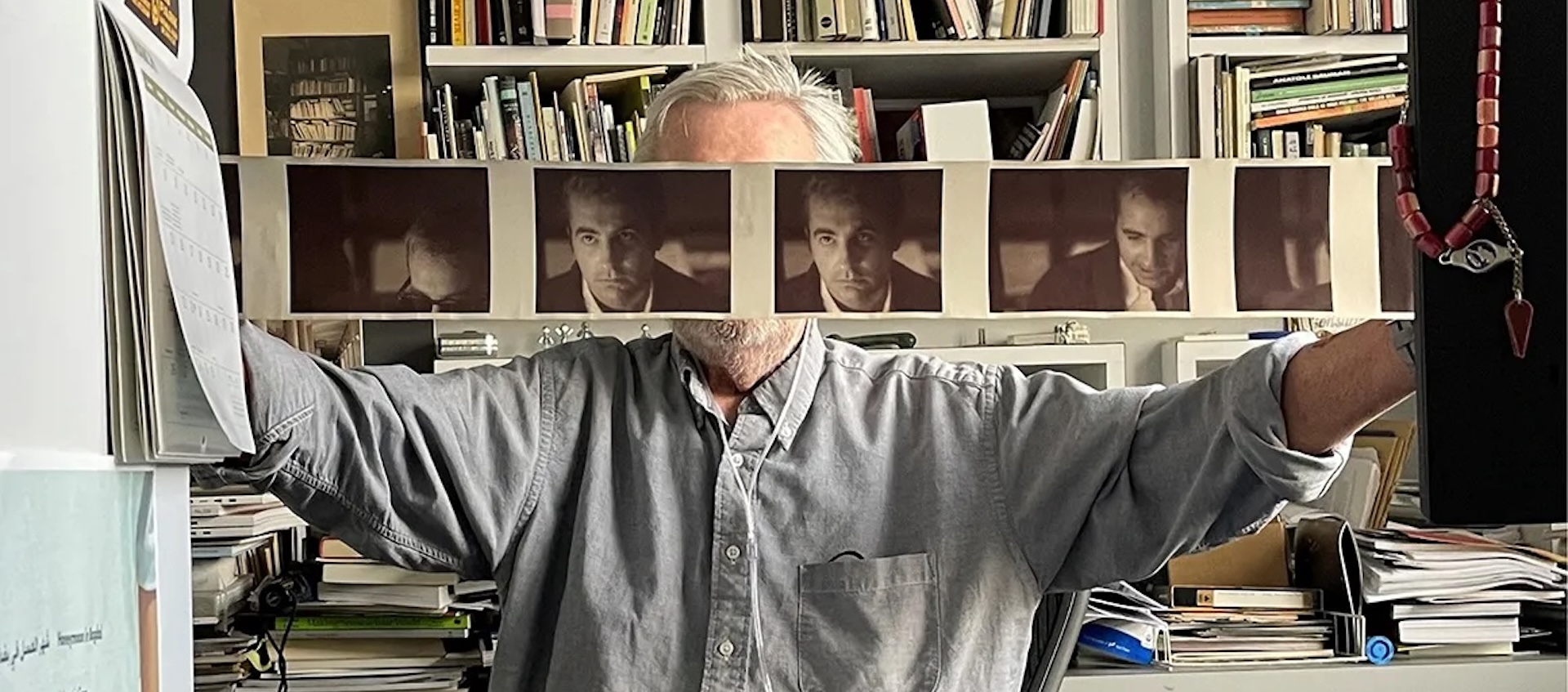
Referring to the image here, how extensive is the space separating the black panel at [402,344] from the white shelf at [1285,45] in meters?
1.11

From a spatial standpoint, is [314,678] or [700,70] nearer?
[700,70]

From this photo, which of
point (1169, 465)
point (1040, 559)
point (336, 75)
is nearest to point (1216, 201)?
point (1169, 465)

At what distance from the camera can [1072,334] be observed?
2.26 metres

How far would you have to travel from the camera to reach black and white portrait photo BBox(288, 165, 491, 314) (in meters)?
0.86

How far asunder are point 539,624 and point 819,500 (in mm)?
252

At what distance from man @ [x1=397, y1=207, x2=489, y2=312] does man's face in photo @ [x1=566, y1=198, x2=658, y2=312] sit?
2.2 inches

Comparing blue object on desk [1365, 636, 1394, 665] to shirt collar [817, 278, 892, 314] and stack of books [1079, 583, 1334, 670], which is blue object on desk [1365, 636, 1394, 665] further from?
shirt collar [817, 278, 892, 314]

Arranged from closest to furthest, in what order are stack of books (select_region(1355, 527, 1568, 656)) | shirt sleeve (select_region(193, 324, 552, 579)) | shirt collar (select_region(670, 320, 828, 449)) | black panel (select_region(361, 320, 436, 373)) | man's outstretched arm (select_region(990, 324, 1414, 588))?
man's outstretched arm (select_region(990, 324, 1414, 588))
shirt sleeve (select_region(193, 324, 552, 579))
shirt collar (select_region(670, 320, 828, 449))
stack of books (select_region(1355, 527, 1568, 656))
black panel (select_region(361, 320, 436, 373))

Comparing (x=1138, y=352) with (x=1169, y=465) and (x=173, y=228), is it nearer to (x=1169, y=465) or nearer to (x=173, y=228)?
(x=1169, y=465)

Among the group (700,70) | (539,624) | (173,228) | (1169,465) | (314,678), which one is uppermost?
(700,70)

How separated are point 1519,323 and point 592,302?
0.49 meters

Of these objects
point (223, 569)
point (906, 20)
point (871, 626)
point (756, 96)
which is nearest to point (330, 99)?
point (223, 569)

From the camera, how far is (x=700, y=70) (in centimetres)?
143

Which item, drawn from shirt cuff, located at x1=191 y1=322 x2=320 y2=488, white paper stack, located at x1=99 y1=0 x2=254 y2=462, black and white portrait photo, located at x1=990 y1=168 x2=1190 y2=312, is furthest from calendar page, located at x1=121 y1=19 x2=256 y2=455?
black and white portrait photo, located at x1=990 y1=168 x2=1190 y2=312
